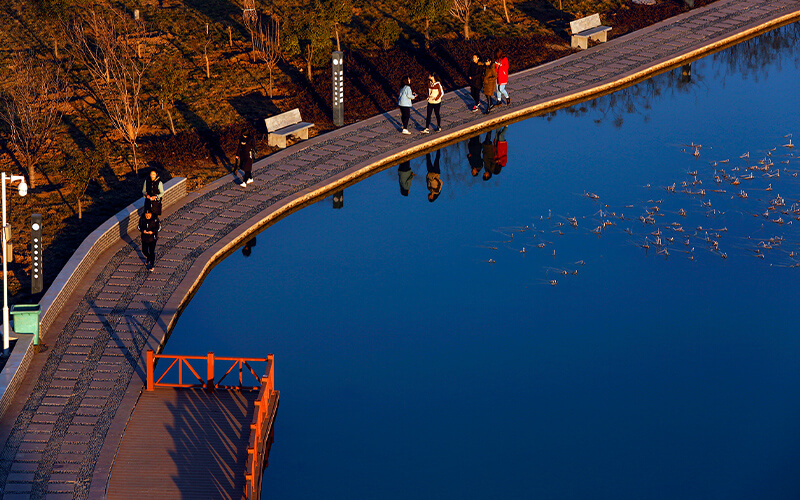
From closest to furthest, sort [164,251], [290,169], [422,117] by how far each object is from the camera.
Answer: [164,251], [290,169], [422,117]

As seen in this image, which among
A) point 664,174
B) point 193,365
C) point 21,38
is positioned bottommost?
point 193,365

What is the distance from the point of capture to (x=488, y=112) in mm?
28703

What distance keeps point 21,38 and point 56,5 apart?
72.8 inches

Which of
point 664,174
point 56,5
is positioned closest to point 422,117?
point 664,174

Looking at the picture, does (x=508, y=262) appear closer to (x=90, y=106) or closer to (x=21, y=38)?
(x=90, y=106)

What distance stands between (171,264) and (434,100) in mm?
8763

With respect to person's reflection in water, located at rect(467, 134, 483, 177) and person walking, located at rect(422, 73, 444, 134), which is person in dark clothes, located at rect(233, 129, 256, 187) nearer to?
person walking, located at rect(422, 73, 444, 134)

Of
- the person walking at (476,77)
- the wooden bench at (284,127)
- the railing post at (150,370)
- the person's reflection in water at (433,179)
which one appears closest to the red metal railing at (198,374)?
the railing post at (150,370)

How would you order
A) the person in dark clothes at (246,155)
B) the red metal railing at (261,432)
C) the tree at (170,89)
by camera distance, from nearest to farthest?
the red metal railing at (261,432), the person in dark clothes at (246,155), the tree at (170,89)

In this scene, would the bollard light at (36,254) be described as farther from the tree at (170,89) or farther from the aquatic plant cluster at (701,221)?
the aquatic plant cluster at (701,221)

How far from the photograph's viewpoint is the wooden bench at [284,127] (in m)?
26.5

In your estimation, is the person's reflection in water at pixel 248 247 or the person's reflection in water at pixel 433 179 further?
the person's reflection in water at pixel 433 179

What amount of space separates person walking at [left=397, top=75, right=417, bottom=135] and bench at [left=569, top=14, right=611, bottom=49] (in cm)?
805

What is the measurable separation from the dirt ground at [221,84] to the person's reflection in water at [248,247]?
2733 mm
